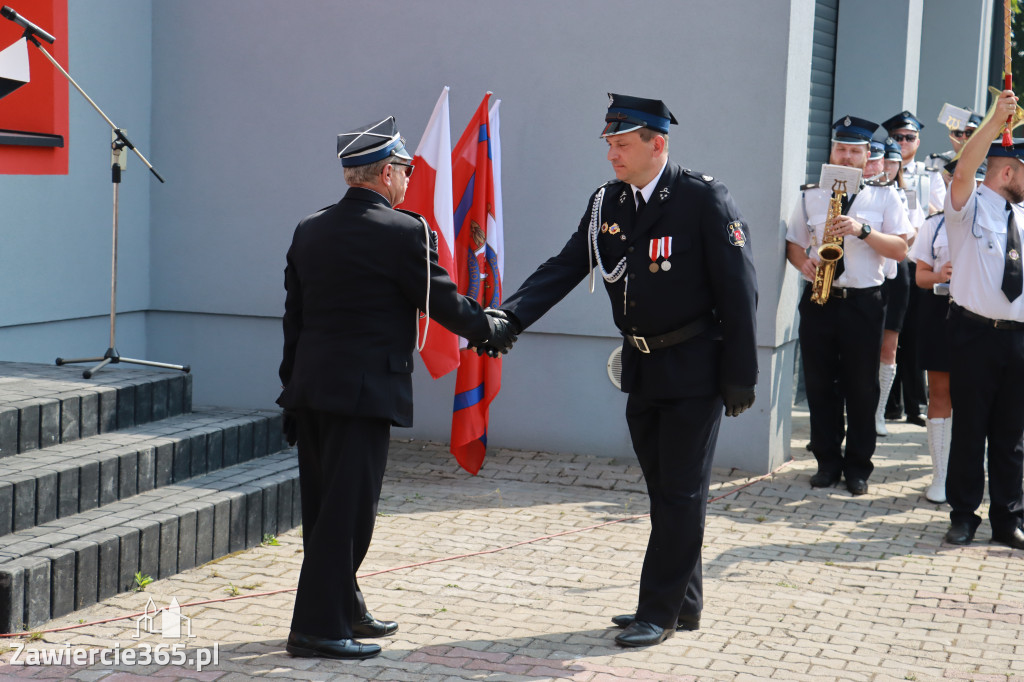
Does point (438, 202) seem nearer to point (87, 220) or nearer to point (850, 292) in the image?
point (87, 220)

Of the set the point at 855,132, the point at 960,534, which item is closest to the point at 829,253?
the point at 855,132

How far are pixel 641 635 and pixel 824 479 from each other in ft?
11.6

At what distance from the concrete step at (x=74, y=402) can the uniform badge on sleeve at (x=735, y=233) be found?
3463mm

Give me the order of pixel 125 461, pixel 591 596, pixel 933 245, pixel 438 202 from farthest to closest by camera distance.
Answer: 1. pixel 438 202
2. pixel 933 245
3. pixel 125 461
4. pixel 591 596

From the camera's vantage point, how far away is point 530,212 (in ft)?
28.2

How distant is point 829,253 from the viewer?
25.1ft

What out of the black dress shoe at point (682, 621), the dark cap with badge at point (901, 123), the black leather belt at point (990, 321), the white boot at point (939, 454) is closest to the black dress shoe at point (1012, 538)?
the white boot at point (939, 454)

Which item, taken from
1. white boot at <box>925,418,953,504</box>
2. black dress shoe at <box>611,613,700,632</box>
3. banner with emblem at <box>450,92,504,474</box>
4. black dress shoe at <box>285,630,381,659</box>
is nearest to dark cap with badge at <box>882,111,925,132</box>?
white boot at <box>925,418,953,504</box>

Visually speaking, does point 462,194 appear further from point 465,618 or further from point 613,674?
point 613,674

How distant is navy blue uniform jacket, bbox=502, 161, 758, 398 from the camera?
4816 millimetres

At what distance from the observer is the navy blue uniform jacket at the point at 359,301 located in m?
4.51

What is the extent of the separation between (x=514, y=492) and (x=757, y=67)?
129 inches

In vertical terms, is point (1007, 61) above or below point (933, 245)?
above

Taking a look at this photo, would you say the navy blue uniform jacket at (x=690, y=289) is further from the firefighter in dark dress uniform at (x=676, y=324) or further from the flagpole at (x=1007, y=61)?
the flagpole at (x=1007, y=61)
